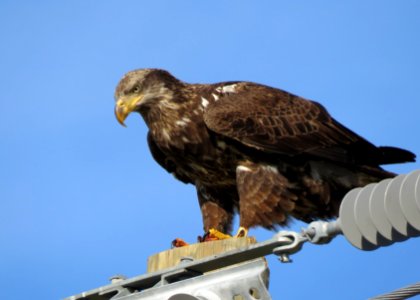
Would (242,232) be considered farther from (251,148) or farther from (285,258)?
(285,258)

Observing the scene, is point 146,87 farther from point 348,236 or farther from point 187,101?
point 348,236

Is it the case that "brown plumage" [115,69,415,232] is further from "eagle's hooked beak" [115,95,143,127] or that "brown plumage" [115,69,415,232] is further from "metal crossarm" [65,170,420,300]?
"metal crossarm" [65,170,420,300]

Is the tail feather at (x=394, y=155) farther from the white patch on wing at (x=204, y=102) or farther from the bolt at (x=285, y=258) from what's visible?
the bolt at (x=285, y=258)

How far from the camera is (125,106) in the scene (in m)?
9.44

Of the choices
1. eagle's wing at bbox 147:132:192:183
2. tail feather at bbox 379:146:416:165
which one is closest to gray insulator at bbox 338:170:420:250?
tail feather at bbox 379:146:416:165

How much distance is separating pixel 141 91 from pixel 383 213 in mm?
5377

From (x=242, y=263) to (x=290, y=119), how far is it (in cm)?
433

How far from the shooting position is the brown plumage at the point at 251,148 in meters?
9.05

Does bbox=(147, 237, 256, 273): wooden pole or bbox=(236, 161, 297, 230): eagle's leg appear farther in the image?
bbox=(236, 161, 297, 230): eagle's leg

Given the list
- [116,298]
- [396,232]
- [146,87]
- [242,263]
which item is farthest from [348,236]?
[146,87]

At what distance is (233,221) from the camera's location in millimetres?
9570

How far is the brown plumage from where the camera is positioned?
9047mm

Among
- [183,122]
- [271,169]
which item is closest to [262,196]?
[271,169]

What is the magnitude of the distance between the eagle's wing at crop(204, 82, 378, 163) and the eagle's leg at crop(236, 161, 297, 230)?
213mm
